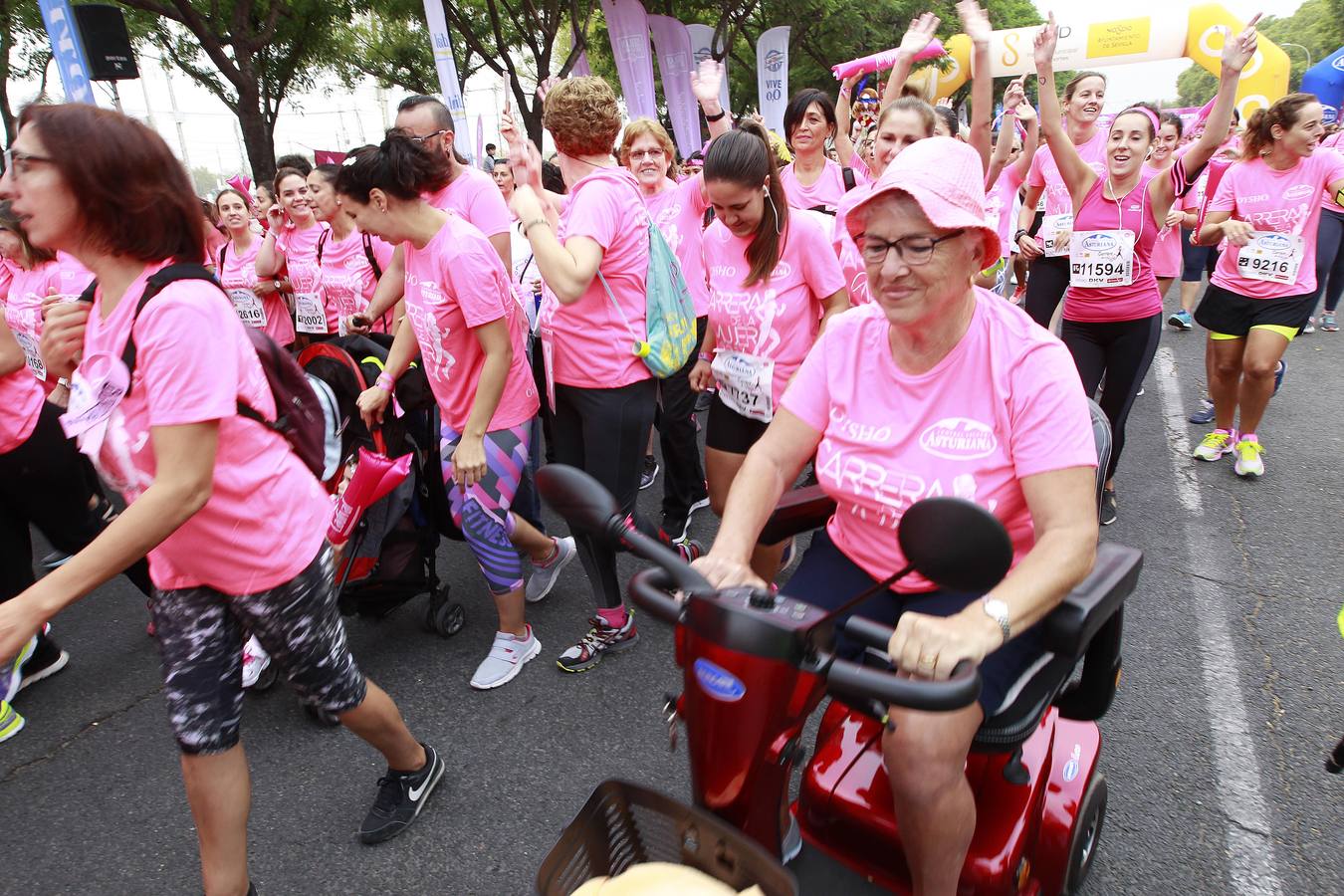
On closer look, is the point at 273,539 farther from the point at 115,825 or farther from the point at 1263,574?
the point at 1263,574

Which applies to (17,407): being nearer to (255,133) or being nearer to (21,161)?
(21,161)

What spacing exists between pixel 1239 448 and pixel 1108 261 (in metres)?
1.76

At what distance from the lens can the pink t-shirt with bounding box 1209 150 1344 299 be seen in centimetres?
475

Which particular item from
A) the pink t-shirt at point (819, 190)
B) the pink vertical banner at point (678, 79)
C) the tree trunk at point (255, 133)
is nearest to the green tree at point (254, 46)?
the tree trunk at point (255, 133)

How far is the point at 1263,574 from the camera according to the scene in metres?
3.85

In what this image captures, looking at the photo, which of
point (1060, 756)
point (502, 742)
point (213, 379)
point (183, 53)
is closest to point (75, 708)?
point (502, 742)

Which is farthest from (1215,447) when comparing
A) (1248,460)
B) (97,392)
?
(97,392)

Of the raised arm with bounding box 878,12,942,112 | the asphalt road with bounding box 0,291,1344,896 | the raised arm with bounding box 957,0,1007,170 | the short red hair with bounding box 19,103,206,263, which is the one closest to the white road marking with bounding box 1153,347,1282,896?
the asphalt road with bounding box 0,291,1344,896

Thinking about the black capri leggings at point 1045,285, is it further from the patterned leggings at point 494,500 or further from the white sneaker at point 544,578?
the patterned leggings at point 494,500

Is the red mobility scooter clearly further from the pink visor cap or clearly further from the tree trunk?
the tree trunk

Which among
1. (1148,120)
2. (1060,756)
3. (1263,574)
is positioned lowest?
(1263,574)

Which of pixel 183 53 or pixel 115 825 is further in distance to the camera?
pixel 183 53

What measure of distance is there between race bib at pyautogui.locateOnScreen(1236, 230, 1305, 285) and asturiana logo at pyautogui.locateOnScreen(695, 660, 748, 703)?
504cm

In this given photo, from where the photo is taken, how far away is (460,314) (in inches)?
115
